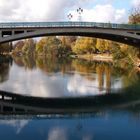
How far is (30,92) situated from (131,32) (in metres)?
25.5

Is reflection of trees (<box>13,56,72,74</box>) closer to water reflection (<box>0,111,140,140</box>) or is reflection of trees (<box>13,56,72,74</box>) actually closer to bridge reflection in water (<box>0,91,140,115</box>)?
bridge reflection in water (<box>0,91,140,115</box>)

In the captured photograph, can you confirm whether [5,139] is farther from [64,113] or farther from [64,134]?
[64,113]

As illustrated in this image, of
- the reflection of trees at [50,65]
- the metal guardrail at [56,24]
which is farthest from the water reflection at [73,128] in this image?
the reflection of trees at [50,65]

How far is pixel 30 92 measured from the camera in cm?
4431

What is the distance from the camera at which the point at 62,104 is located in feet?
124

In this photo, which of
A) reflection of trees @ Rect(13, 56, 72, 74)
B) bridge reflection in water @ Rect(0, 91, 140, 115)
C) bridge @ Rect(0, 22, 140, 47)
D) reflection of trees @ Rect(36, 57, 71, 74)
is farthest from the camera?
reflection of trees @ Rect(13, 56, 72, 74)

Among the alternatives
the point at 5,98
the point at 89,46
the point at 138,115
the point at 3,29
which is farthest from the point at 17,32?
the point at 89,46

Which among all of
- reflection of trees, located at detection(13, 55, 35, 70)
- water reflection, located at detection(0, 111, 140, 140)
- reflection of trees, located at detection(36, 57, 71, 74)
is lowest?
reflection of trees, located at detection(13, 55, 35, 70)

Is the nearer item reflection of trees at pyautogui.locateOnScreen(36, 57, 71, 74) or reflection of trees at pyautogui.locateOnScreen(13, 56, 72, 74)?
reflection of trees at pyautogui.locateOnScreen(36, 57, 71, 74)

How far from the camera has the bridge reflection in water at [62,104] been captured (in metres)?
33.8

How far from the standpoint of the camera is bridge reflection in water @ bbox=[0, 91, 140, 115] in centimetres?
3375

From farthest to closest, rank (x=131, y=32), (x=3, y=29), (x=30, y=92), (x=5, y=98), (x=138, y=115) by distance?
(x=131, y=32) < (x=3, y=29) < (x=30, y=92) < (x=5, y=98) < (x=138, y=115)

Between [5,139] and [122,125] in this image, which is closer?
[5,139]

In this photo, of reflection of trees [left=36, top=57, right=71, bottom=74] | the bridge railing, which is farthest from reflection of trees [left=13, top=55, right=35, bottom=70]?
the bridge railing
